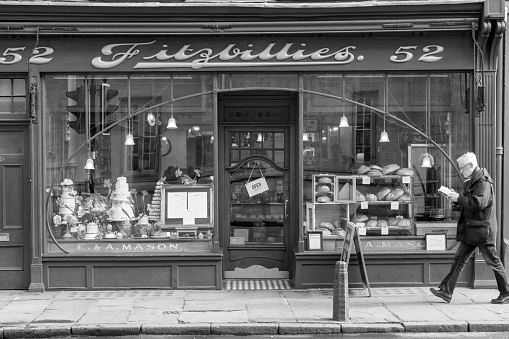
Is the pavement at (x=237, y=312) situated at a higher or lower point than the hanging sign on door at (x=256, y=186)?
lower

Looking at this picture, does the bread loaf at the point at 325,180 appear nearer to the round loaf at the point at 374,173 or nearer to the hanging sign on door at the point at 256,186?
the round loaf at the point at 374,173

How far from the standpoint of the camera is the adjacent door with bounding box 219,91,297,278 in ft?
38.0

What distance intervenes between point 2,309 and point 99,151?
293cm

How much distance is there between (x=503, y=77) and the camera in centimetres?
1095

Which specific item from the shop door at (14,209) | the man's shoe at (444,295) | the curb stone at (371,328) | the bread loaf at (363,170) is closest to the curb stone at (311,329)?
the curb stone at (371,328)

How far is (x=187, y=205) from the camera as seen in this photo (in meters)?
11.1

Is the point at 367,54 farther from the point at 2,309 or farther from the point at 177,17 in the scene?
the point at 2,309

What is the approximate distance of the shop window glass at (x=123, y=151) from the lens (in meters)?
11.0

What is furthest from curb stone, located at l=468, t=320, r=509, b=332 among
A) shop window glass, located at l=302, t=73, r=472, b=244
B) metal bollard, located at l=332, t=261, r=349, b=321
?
shop window glass, located at l=302, t=73, r=472, b=244

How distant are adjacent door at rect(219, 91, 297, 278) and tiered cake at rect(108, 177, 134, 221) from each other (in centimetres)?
160

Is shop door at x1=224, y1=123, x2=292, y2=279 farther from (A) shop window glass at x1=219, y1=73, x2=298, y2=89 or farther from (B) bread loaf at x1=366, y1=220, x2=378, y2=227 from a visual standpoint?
(B) bread loaf at x1=366, y1=220, x2=378, y2=227

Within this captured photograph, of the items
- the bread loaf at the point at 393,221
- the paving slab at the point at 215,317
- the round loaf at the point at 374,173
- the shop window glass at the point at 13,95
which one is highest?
the shop window glass at the point at 13,95

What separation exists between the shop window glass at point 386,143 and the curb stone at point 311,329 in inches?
112

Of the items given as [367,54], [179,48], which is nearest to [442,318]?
[367,54]
